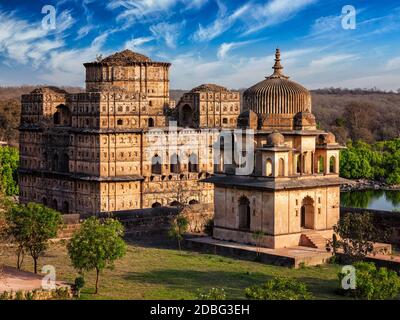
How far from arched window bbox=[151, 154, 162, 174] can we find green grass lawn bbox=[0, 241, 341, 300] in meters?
12.4

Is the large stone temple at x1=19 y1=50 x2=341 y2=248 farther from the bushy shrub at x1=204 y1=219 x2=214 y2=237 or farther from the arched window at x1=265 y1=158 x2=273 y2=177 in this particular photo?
the bushy shrub at x1=204 y1=219 x2=214 y2=237

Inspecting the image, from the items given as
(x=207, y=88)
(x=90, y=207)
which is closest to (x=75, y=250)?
(x=90, y=207)

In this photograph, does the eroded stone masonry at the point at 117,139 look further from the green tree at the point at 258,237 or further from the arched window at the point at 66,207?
the green tree at the point at 258,237

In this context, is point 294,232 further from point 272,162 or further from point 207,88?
point 207,88

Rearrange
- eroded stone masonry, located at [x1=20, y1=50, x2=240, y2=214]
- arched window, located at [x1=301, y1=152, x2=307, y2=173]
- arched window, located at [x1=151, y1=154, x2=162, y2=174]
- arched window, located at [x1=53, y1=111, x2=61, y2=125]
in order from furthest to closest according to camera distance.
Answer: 1. arched window, located at [x1=53, y1=111, x2=61, y2=125]
2. arched window, located at [x1=151, y1=154, x2=162, y2=174]
3. eroded stone masonry, located at [x1=20, y1=50, x2=240, y2=214]
4. arched window, located at [x1=301, y1=152, x2=307, y2=173]

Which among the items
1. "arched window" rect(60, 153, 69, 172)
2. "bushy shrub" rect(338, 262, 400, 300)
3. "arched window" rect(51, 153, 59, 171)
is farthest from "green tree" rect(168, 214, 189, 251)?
"arched window" rect(51, 153, 59, 171)

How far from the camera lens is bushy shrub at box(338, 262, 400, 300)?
22.1 m

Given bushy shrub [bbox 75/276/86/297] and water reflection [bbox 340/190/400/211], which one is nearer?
bushy shrub [bbox 75/276/86/297]

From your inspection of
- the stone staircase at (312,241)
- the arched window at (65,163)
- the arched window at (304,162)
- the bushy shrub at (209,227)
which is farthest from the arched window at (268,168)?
the arched window at (65,163)

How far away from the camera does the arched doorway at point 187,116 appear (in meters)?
45.1

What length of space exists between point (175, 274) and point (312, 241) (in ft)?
18.7

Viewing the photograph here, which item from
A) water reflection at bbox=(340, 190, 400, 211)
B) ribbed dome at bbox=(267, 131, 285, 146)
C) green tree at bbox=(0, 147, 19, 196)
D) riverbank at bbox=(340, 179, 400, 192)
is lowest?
water reflection at bbox=(340, 190, 400, 211)

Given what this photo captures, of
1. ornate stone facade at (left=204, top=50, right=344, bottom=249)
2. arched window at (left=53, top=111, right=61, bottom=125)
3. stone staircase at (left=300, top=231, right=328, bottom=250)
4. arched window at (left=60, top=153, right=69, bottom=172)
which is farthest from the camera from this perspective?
arched window at (left=53, top=111, right=61, bottom=125)
